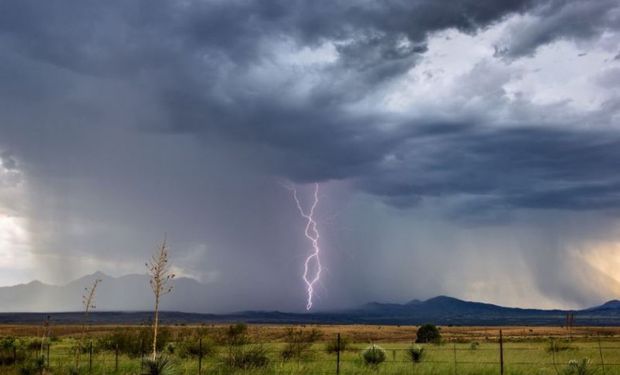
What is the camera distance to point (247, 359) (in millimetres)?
27812

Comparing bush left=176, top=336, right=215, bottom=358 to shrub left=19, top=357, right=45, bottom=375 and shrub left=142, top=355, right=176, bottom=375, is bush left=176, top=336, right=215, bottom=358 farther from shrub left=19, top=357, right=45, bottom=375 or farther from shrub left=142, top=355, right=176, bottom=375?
shrub left=142, top=355, right=176, bottom=375

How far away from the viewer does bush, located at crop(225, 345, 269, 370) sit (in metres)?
27.1

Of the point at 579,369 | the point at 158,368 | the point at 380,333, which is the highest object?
the point at 158,368

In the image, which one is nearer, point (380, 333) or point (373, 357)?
point (373, 357)

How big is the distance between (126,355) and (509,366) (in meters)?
23.3

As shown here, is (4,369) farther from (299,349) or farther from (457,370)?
(457,370)

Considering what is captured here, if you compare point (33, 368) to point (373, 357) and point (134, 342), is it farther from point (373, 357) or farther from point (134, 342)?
point (373, 357)

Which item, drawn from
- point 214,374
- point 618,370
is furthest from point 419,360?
point 214,374

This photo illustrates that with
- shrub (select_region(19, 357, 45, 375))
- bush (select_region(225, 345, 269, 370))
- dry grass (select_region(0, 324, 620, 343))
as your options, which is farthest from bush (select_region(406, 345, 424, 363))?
dry grass (select_region(0, 324, 620, 343))

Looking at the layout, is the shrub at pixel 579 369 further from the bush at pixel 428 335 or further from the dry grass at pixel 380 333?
the bush at pixel 428 335

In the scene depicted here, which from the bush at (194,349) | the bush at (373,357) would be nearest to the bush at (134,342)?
the bush at (194,349)

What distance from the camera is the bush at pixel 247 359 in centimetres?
2708

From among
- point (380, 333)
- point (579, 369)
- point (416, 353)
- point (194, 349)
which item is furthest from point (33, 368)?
point (380, 333)

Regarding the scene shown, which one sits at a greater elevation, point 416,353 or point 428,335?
point 416,353
